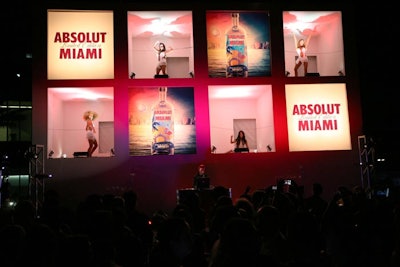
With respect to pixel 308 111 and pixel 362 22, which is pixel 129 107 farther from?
pixel 362 22

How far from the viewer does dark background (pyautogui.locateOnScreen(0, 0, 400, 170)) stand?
22.6 m

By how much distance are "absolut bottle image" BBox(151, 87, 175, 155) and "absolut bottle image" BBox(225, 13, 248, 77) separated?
9.30 ft

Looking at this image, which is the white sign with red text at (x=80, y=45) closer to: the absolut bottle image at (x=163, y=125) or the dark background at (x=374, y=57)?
the absolut bottle image at (x=163, y=125)

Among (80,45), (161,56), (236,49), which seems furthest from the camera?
(161,56)

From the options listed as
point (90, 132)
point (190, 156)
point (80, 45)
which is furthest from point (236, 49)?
point (90, 132)

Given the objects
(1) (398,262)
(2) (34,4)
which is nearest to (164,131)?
(2) (34,4)

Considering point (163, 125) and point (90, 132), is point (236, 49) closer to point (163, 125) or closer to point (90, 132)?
point (163, 125)

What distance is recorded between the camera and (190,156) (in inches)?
679

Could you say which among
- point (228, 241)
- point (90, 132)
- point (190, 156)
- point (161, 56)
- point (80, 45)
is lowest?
point (228, 241)

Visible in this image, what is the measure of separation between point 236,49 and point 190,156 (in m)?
4.82

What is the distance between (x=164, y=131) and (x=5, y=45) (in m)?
20.5

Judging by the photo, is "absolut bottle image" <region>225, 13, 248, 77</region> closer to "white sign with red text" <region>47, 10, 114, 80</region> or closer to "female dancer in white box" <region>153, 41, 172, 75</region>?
"female dancer in white box" <region>153, 41, 172, 75</region>

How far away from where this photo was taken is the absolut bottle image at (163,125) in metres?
17.6

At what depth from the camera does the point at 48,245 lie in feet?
14.4
